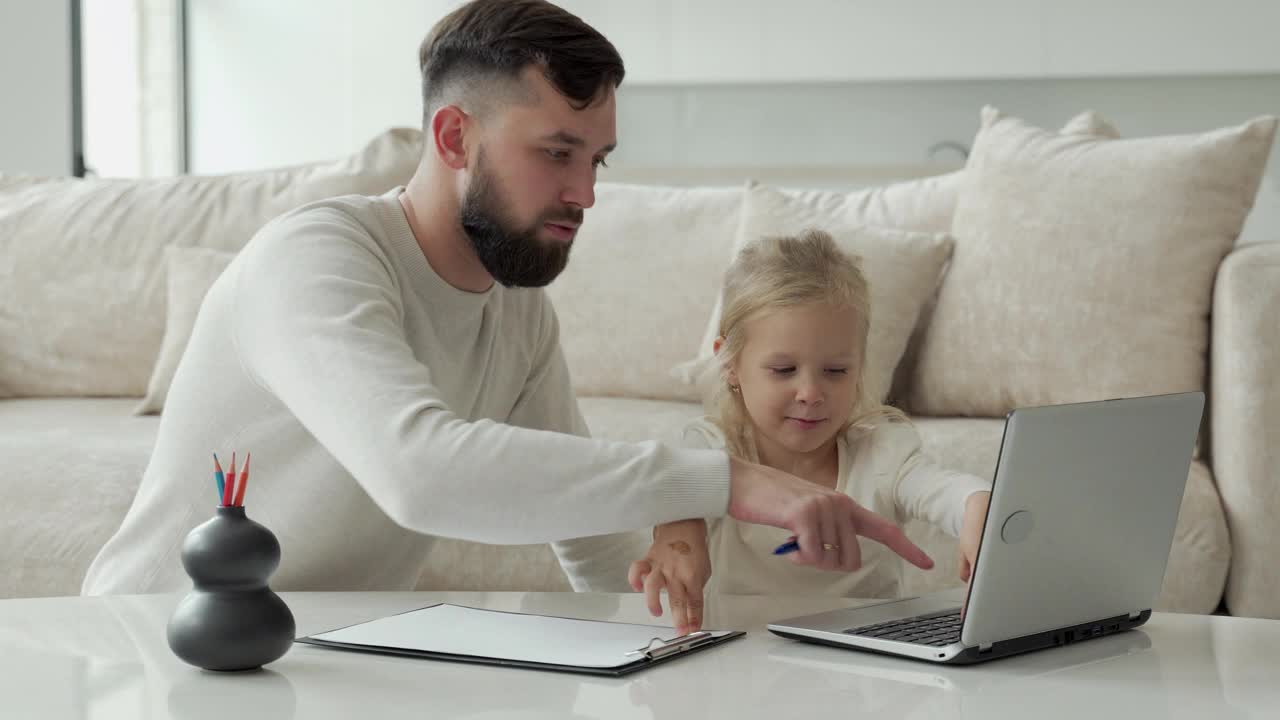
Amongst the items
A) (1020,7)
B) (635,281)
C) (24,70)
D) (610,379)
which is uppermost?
(1020,7)

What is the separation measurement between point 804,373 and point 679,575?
1.78 ft

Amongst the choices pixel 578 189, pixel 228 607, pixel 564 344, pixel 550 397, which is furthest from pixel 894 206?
pixel 228 607

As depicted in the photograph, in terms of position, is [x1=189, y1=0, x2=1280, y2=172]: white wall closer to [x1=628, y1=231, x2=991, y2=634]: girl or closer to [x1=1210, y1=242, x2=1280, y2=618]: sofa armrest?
[x1=1210, y1=242, x2=1280, y2=618]: sofa armrest

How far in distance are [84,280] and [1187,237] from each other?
216cm

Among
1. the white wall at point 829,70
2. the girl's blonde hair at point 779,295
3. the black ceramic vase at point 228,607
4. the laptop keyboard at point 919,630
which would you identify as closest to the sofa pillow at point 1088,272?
the girl's blonde hair at point 779,295

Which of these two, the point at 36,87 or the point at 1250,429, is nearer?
the point at 1250,429

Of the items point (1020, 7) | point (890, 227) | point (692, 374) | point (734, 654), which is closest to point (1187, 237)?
point (890, 227)

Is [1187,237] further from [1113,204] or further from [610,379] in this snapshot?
[610,379]

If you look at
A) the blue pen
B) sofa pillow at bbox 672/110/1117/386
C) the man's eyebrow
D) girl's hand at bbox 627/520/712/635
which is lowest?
girl's hand at bbox 627/520/712/635

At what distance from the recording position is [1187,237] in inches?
86.1

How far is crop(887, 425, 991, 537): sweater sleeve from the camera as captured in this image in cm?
128

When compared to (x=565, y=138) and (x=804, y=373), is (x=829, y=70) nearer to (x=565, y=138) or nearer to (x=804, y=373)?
(x=804, y=373)

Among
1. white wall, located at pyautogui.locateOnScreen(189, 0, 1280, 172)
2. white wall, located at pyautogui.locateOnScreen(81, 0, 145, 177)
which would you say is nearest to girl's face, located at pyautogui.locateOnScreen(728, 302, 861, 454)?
white wall, located at pyautogui.locateOnScreen(189, 0, 1280, 172)

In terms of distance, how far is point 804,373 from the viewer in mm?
1481
